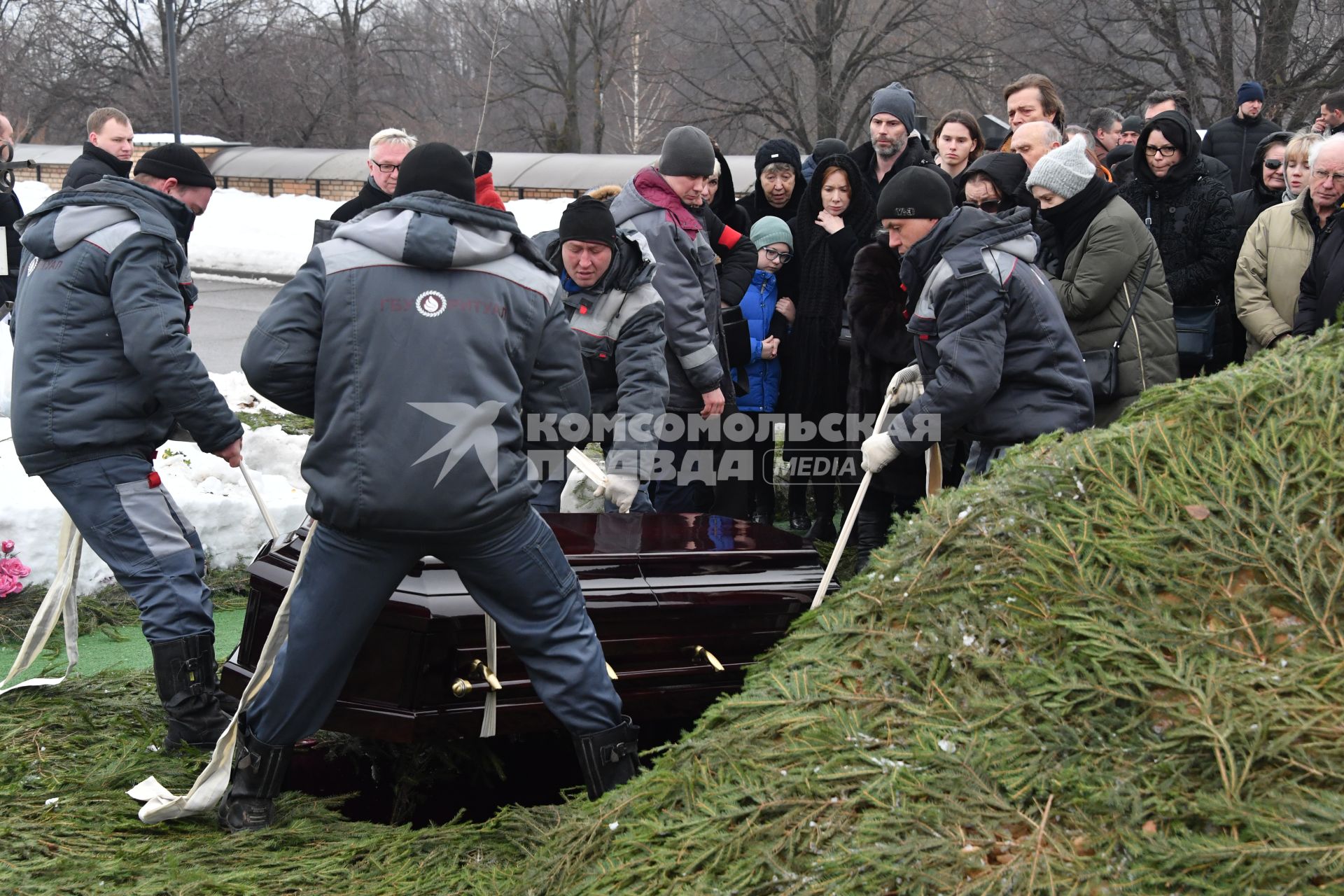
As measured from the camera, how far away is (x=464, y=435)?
3082 mm

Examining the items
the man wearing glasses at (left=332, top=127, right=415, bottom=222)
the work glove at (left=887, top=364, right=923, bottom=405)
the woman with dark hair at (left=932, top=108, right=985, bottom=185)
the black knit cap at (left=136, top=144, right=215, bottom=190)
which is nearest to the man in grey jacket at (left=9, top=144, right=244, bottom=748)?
the black knit cap at (left=136, top=144, right=215, bottom=190)

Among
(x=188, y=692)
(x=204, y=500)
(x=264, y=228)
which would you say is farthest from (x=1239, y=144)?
(x=264, y=228)

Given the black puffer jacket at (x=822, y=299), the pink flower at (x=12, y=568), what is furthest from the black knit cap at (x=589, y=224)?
the pink flower at (x=12, y=568)

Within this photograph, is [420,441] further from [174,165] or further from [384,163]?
[384,163]

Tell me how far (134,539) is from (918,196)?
2809 mm

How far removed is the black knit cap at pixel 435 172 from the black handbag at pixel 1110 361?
2.81 m

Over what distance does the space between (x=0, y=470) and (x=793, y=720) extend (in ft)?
14.5

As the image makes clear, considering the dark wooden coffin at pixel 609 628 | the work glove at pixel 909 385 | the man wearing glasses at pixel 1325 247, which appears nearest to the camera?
the dark wooden coffin at pixel 609 628

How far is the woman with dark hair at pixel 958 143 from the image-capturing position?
20.7 feet

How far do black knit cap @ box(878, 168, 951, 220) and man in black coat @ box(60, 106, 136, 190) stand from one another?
310 centimetres

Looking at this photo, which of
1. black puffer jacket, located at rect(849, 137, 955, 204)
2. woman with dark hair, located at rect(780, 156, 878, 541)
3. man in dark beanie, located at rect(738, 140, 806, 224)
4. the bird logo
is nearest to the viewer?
the bird logo

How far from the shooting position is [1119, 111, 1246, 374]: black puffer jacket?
604 centimetres

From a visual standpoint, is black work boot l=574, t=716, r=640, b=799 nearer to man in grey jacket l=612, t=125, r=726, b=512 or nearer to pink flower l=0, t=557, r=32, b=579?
man in grey jacket l=612, t=125, r=726, b=512

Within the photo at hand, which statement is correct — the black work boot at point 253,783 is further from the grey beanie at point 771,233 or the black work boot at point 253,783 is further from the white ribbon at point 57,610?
the grey beanie at point 771,233
